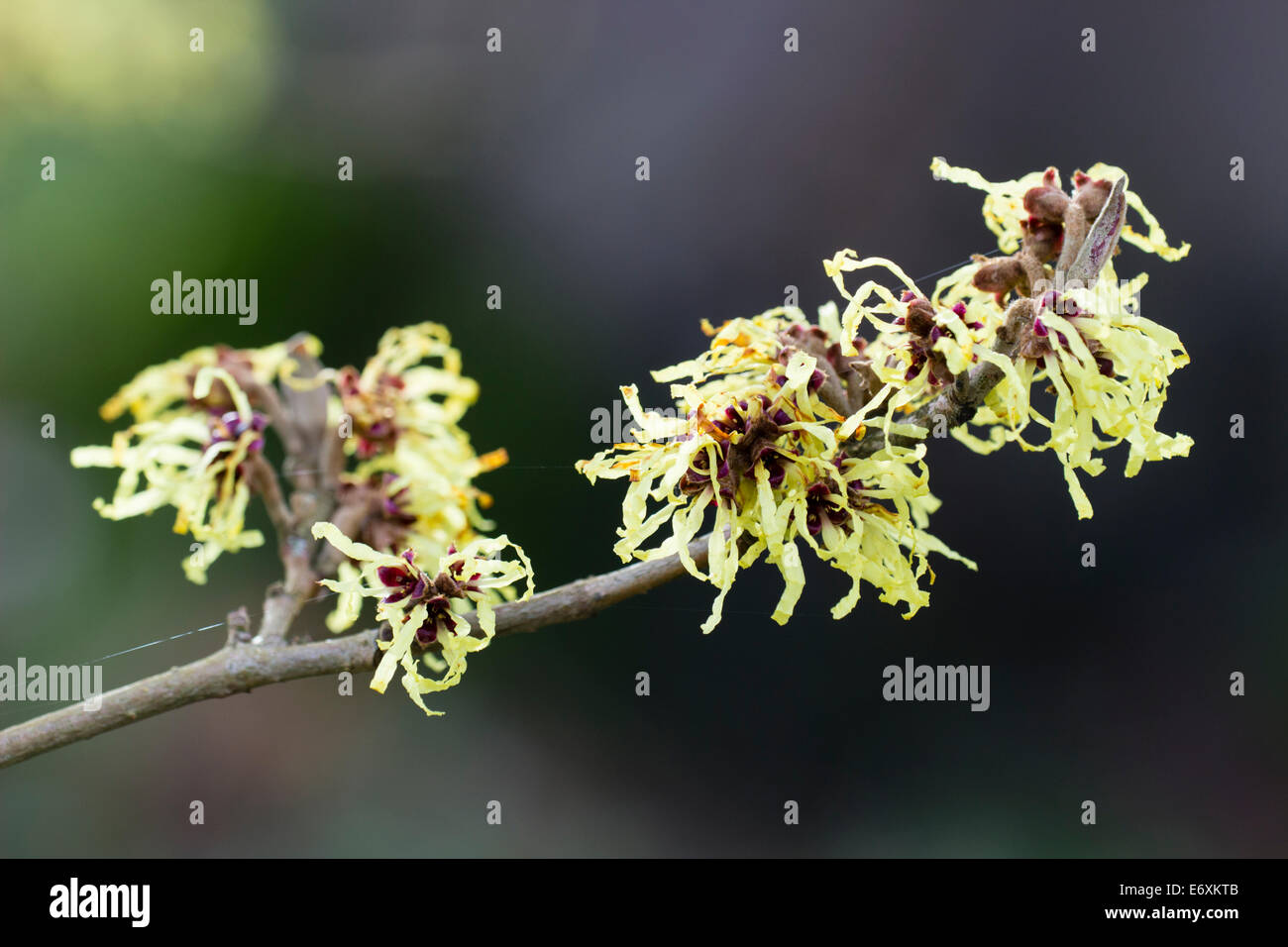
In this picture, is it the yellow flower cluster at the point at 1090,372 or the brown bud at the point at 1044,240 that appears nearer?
the yellow flower cluster at the point at 1090,372

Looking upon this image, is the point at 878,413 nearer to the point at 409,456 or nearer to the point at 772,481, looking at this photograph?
the point at 772,481

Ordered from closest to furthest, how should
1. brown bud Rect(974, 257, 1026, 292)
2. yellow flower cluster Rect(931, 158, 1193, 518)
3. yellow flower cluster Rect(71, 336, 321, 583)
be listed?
yellow flower cluster Rect(931, 158, 1193, 518) < brown bud Rect(974, 257, 1026, 292) < yellow flower cluster Rect(71, 336, 321, 583)

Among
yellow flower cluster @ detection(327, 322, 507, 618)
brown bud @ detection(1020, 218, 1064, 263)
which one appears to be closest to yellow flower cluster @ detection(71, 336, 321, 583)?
yellow flower cluster @ detection(327, 322, 507, 618)

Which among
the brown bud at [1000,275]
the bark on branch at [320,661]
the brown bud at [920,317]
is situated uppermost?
the brown bud at [1000,275]

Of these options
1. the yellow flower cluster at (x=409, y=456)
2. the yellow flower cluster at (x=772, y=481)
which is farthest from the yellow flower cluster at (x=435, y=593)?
the yellow flower cluster at (x=409, y=456)

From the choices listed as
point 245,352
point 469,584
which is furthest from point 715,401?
point 245,352

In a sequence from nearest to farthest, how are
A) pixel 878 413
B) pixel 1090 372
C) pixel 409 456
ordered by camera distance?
pixel 1090 372 < pixel 878 413 < pixel 409 456

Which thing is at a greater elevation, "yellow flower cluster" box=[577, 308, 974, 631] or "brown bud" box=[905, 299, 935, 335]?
"brown bud" box=[905, 299, 935, 335]

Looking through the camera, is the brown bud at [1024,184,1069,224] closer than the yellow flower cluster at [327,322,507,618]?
Yes

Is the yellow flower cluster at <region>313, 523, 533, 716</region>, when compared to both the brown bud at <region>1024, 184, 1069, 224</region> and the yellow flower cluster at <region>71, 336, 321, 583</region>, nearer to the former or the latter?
the yellow flower cluster at <region>71, 336, 321, 583</region>

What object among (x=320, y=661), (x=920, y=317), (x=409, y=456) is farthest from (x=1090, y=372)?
(x=409, y=456)

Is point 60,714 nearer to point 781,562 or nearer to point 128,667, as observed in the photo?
point 781,562

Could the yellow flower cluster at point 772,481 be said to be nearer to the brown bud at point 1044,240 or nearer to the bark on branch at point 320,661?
the bark on branch at point 320,661
